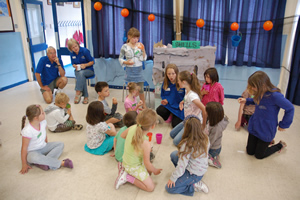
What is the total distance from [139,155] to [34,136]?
1.03 meters

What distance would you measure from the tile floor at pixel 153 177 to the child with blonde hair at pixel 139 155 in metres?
0.09

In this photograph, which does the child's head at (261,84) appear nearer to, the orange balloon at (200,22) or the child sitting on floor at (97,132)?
the child sitting on floor at (97,132)

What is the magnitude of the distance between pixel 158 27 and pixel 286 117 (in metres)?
2.73

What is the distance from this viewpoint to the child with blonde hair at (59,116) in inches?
112

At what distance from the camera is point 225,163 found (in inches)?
94.0

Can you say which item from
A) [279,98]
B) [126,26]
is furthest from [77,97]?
[279,98]

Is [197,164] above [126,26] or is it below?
below

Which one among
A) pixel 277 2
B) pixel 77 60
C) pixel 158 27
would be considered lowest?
pixel 77 60

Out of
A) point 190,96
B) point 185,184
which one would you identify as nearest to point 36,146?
point 185,184

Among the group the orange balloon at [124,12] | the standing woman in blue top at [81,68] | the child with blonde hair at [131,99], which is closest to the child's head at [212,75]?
the child with blonde hair at [131,99]

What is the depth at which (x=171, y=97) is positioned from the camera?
10.4ft

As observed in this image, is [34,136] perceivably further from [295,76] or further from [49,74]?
[295,76]

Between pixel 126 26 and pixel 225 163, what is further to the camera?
pixel 126 26

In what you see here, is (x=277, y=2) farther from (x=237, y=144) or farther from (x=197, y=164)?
(x=197, y=164)
